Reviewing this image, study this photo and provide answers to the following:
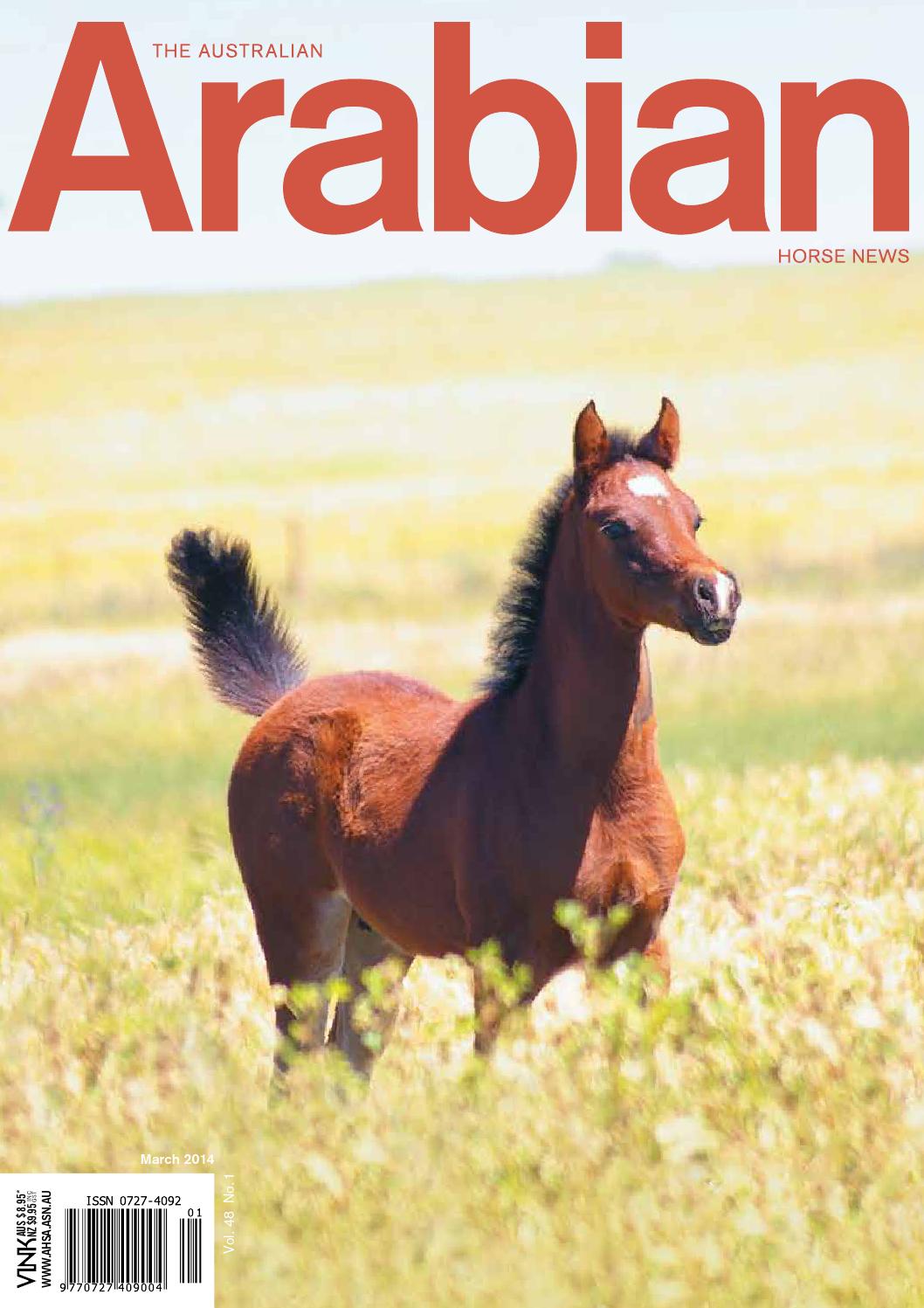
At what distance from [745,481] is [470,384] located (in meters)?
24.2

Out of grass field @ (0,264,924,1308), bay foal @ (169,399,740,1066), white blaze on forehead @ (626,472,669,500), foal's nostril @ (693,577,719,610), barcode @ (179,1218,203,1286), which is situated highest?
white blaze on forehead @ (626,472,669,500)

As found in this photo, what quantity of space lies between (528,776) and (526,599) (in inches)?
22.0

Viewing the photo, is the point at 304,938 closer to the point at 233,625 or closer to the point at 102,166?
the point at 233,625

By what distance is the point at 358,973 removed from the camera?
728 centimetres

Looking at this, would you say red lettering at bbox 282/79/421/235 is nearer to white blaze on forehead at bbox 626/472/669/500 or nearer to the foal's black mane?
the foal's black mane

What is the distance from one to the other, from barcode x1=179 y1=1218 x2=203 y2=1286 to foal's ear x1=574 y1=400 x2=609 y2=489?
2314 millimetres

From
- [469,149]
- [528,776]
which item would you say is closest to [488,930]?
[528,776]

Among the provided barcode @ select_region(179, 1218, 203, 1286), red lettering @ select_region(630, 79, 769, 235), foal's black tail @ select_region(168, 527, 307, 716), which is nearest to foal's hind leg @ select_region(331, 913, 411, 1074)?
foal's black tail @ select_region(168, 527, 307, 716)

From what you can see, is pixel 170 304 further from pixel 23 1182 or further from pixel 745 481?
pixel 23 1182

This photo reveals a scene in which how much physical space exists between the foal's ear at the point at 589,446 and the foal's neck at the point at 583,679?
14 cm

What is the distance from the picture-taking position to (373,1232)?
4.81 metres

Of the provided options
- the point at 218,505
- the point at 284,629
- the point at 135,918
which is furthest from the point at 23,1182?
the point at 218,505

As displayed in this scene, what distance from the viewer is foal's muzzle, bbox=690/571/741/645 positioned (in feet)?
18.5

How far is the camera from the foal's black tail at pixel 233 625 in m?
7.80
